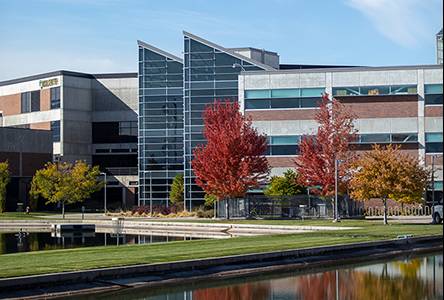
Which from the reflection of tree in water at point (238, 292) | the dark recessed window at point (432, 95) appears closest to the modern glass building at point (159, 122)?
the dark recessed window at point (432, 95)

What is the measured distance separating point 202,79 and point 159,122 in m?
9.12

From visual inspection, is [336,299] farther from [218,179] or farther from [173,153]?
[173,153]

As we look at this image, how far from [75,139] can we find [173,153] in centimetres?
2122

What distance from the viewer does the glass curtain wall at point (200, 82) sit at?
71312 mm

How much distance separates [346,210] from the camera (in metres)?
57.8

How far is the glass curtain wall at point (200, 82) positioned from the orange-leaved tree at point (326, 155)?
17.6 m

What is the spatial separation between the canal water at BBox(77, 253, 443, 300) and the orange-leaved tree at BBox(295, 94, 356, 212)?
28197 millimetres

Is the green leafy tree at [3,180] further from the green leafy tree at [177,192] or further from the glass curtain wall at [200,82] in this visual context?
the glass curtain wall at [200,82]

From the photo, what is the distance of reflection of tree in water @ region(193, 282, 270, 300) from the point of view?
19.4 metres

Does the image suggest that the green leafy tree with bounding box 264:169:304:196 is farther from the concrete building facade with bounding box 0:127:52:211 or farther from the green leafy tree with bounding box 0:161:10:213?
the concrete building facade with bounding box 0:127:52:211

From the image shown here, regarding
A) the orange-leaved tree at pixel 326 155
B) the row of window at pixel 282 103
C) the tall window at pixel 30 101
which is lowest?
the orange-leaved tree at pixel 326 155

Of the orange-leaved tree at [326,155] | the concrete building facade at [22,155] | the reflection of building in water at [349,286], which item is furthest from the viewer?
the concrete building facade at [22,155]

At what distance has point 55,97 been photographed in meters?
94.2

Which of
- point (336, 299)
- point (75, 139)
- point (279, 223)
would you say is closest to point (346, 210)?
point (279, 223)
